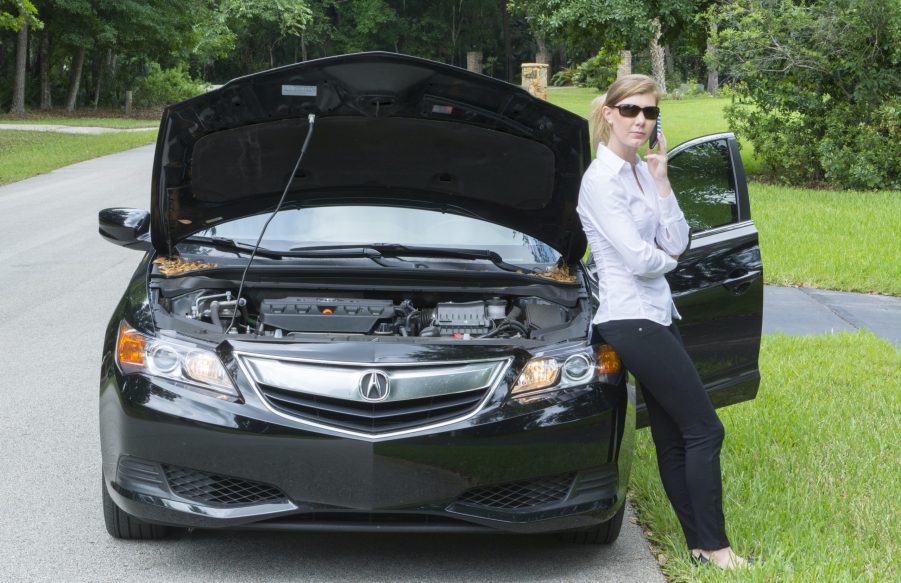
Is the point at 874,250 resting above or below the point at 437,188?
below

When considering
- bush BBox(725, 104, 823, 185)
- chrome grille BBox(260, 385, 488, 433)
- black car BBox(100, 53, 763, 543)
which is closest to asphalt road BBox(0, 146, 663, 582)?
black car BBox(100, 53, 763, 543)

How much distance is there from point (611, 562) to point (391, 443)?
45.2 inches

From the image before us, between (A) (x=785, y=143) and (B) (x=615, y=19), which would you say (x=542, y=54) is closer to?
(B) (x=615, y=19)

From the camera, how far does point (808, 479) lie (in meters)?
5.36

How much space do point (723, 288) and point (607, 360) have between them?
0.98 metres

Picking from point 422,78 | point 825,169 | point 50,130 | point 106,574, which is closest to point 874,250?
point 825,169

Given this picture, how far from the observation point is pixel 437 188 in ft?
17.5

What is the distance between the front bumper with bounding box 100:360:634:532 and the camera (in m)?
3.95

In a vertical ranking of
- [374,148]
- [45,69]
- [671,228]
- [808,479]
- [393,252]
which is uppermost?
[374,148]

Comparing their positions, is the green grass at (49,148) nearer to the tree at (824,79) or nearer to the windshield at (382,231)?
the tree at (824,79)

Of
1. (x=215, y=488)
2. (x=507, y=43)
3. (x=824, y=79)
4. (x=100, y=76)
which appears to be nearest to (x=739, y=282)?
(x=215, y=488)

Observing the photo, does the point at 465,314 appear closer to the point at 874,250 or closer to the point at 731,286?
the point at 731,286

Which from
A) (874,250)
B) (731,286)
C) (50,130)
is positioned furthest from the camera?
(50,130)

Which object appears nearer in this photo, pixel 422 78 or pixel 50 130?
pixel 422 78
